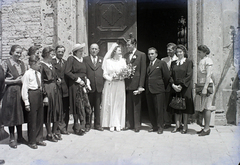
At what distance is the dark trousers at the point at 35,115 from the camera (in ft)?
16.1

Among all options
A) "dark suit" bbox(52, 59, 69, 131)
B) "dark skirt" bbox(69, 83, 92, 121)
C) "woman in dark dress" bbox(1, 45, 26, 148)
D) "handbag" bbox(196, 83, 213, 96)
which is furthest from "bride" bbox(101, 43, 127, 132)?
"woman in dark dress" bbox(1, 45, 26, 148)

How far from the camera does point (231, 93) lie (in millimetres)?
6559

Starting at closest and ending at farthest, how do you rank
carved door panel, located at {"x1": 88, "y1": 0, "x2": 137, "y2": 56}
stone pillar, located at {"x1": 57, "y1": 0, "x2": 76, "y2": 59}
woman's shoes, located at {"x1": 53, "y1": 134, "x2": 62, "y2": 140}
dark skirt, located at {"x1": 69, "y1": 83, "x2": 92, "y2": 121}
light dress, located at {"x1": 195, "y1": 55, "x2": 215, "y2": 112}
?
woman's shoes, located at {"x1": 53, "y1": 134, "x2": 62, "y2": 140}, light dress, located at {"x1": 195, "y1": 55, "x2": 215, "y2": 112}, dark skirt, located at {"x1": 69, "y1": 83, "x2": 92, "y2": 121}, stone pillar, located at {"x1": 57, "y1": 0, "x2": 76, "y2": 59}, carved door panel, located at {"x1": 88, "y1": 0, "x2": 137, "y2": 56}

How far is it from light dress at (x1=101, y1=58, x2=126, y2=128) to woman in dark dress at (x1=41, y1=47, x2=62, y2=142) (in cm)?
114

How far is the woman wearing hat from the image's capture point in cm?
582

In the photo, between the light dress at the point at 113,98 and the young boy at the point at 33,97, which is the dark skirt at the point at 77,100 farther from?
the young boy at the point at 33,97

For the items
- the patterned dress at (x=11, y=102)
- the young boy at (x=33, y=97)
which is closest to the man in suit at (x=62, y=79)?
the young boy at (x=33, y=97)

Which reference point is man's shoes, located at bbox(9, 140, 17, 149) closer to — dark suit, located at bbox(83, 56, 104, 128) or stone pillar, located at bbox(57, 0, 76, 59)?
dark suit, located at bbox(83, 56, 104, 128)

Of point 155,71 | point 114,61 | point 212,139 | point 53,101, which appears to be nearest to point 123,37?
point 114,61

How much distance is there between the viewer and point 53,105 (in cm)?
534

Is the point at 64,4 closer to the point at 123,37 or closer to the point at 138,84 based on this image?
the point at 123,37

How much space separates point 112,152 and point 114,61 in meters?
2.26

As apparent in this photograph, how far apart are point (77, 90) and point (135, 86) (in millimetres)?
1226

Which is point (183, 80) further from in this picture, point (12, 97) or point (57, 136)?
point (12, 97)
